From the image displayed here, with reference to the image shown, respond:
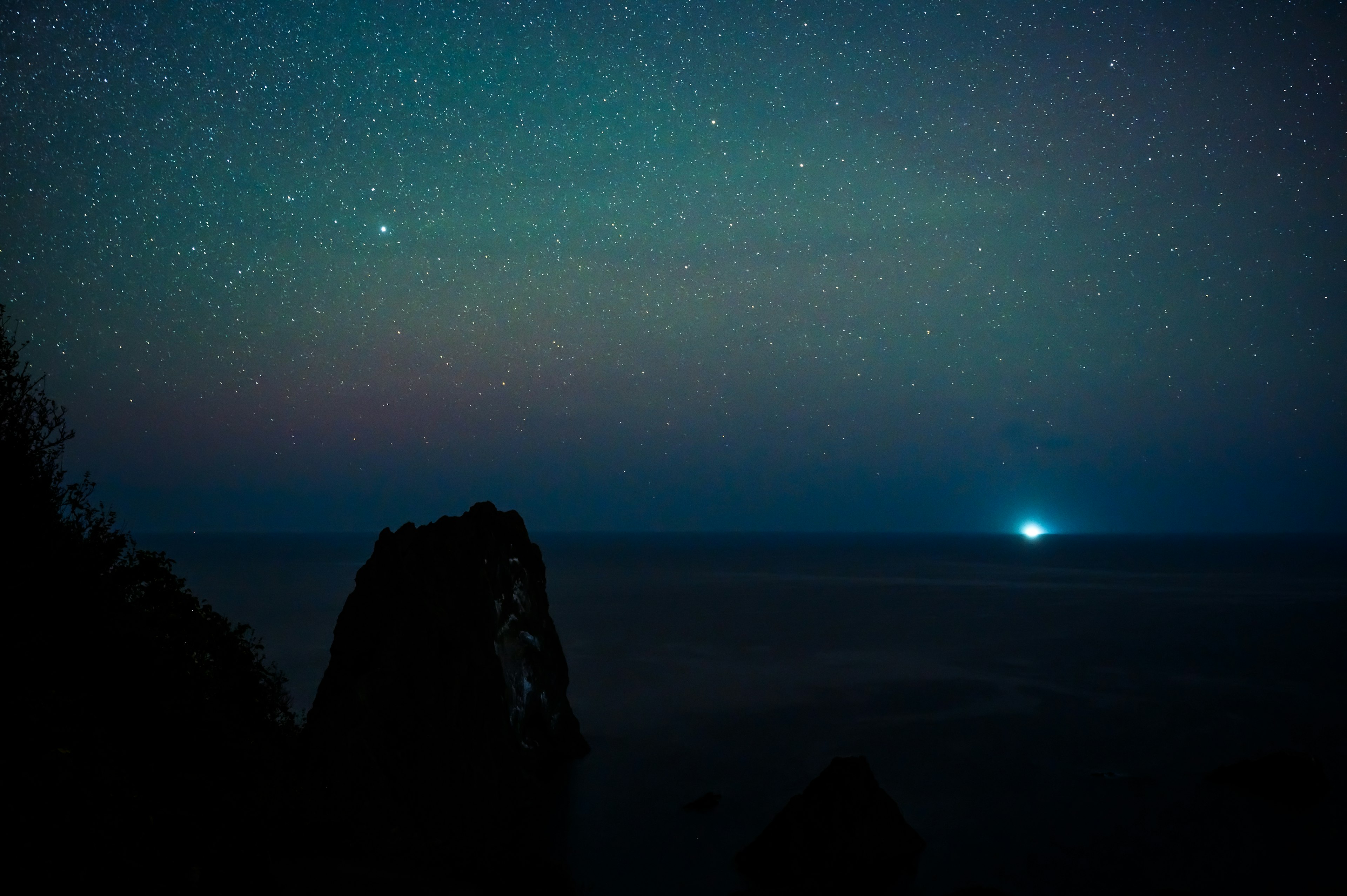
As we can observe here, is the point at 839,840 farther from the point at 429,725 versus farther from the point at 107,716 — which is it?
the point at 107,716

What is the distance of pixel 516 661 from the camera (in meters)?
32.0

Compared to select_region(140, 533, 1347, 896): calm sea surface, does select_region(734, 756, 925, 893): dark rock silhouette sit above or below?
above

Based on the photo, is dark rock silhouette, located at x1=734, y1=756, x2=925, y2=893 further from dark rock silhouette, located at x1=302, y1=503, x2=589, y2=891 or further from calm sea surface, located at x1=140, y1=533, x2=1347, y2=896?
dark rock silhouette, located at x1=302, y1=503, x2=589, y2=891

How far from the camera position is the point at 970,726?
3994cm

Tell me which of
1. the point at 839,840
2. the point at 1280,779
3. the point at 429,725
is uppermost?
the point at 429,725

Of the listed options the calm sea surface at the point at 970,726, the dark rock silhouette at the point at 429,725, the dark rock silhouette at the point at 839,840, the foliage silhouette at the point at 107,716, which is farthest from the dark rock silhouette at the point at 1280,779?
the foliage silhouette at the point at 107,716

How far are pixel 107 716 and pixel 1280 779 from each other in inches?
1370

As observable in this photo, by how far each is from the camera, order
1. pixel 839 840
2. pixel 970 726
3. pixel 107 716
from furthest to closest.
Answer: pixel 970 726 < pixel 839 840 < pixel 107 716

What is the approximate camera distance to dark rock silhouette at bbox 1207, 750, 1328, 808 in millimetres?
26438

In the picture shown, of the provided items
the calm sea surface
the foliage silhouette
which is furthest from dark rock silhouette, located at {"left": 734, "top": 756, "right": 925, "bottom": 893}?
the foliage silhouette

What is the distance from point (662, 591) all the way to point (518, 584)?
8782 cm

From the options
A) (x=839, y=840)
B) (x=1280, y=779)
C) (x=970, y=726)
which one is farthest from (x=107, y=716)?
(x=970, y=726)

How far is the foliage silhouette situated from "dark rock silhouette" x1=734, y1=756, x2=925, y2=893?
1239cm

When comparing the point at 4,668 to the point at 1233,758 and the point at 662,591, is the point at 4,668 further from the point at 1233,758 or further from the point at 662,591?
the point at 662,591
